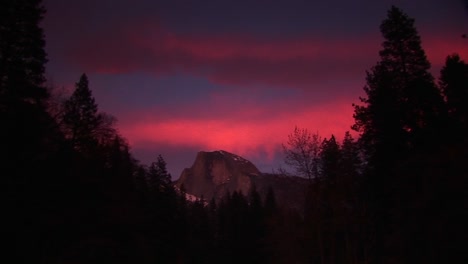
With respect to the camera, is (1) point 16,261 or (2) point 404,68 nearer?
(1) point 16,261

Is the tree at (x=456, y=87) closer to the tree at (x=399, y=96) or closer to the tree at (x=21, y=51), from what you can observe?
the tree at (x=399, y=96)

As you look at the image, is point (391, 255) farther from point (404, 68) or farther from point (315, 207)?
point (404, 68)

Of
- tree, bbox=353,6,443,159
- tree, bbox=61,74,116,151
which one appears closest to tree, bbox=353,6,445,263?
tree, bbox=353,6,443,159

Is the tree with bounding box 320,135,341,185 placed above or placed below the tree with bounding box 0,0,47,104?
below

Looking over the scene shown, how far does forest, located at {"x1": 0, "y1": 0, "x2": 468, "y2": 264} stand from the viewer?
25.0 metres

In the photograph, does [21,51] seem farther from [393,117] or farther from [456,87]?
[456,87]

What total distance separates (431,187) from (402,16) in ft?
53.8

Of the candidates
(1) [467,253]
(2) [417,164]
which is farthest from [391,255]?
(1) [467,253]

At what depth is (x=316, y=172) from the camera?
36281 mm

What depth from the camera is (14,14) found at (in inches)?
1167

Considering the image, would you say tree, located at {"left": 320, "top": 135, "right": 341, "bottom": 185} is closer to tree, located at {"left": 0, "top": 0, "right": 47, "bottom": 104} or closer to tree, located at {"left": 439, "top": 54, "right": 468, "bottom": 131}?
tree, located at {"left": 439, "top": 54, "right": 468, "bottom": 131}

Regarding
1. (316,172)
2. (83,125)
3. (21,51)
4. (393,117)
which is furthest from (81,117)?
(393,117)

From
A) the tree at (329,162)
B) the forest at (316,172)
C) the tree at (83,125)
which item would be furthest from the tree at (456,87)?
the tree at (83,125)

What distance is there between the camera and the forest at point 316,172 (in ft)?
81.9
